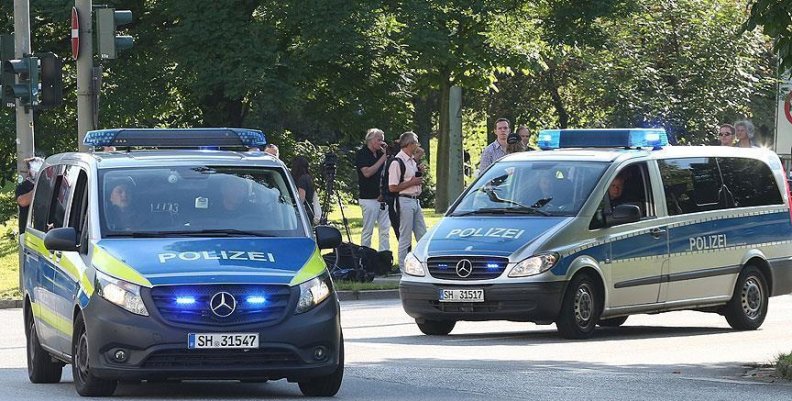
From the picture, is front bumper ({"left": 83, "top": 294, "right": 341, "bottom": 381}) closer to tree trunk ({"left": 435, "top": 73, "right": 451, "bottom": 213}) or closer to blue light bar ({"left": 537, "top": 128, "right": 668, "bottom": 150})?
blue light bar ({"left": 537, "top": 128, "right": 668, "bottom": 150})

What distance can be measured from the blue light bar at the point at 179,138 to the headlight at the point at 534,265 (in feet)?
11.9

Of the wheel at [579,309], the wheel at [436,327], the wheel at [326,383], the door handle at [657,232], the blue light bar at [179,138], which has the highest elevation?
the blue light bar at [179,138]

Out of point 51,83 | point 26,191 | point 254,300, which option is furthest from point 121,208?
point 51,83

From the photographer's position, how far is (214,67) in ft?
105

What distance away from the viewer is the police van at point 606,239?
1577 cm

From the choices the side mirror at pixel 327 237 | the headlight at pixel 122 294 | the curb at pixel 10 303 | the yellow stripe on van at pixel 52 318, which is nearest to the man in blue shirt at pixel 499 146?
the curb at pixel 10 303

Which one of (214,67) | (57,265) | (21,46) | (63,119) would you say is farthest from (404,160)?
(63,119)

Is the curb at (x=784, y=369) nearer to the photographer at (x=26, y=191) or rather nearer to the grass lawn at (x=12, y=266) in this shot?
the photographer at (x=26, y=191)

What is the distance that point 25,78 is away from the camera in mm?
22781

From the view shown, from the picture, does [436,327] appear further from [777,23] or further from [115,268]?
[115,268]

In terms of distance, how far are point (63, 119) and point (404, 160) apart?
15.0 metres

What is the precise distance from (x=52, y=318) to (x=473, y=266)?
15.9ft

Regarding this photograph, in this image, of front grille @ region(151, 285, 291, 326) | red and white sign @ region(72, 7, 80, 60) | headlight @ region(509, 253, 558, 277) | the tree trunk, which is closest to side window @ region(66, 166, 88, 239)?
front grille @ region(151, 285, 291, 326)

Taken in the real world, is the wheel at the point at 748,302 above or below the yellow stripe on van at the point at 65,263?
below
